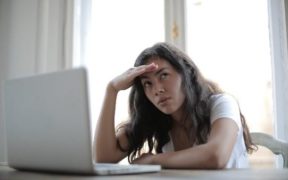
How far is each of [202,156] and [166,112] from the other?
34 centimetres

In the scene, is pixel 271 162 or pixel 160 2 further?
pixel 160 2

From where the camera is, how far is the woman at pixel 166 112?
4.37 feet

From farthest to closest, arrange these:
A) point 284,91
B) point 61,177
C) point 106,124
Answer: point 284,91
point 106,124
point 61,177

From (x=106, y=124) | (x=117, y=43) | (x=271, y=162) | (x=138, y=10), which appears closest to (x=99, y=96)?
(x=117, y=43)

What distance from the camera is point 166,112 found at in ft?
4.49

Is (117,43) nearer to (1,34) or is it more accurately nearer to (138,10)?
(138,10)

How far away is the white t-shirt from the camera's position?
49.3 inches

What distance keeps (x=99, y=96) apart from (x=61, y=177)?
1.60 meters

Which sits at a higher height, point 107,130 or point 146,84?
point 146,84

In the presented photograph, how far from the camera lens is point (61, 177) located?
0.71 metres

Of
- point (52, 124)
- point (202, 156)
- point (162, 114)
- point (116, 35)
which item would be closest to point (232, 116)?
point (202, 156)

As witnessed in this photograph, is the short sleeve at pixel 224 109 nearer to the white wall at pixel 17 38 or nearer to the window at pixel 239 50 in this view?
the window at pixel 239 50

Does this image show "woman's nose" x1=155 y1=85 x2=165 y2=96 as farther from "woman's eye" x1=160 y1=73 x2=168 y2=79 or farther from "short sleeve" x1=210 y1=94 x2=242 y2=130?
"short sleeve" x1=210 y1=94 x2=242 y2=130

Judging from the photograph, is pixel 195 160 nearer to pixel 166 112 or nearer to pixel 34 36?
pixel 166 112
